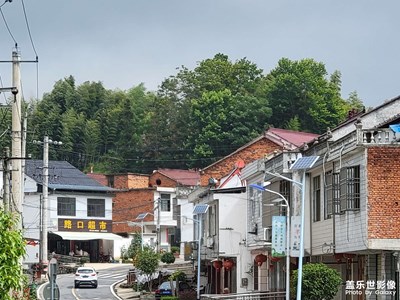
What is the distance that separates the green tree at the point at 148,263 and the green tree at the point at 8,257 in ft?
141

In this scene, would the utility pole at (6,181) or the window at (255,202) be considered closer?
the utility pole at (6,181)

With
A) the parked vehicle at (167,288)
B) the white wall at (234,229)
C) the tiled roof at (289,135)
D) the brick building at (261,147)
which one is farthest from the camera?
the brick building at (261,147)

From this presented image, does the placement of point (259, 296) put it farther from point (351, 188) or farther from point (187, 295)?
point (187, 295)

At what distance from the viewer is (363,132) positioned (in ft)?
113

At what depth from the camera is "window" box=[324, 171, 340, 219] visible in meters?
37.4

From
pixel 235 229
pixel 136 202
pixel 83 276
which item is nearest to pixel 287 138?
pixel 235 229

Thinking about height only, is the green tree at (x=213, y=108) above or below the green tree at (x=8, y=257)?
above

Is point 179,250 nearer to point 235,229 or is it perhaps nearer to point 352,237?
point 235,229

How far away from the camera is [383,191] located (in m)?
34.7

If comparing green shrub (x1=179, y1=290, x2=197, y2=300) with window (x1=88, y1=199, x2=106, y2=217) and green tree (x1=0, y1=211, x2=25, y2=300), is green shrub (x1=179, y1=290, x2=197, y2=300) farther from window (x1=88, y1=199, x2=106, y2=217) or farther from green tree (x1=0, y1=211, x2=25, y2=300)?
green tree (x1=0, y1=211, x2=25, y2=300)

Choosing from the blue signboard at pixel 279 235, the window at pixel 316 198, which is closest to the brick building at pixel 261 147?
the window at pixel 316 198

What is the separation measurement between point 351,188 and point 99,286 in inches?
1520

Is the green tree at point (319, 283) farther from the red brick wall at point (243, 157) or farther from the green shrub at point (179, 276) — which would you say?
the red brick wall at point (243, 157)

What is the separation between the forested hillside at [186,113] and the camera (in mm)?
104688
